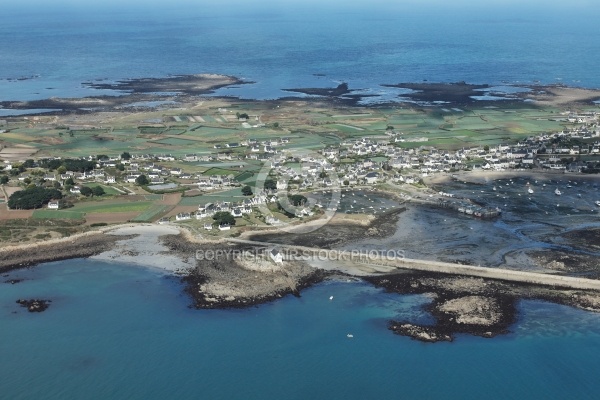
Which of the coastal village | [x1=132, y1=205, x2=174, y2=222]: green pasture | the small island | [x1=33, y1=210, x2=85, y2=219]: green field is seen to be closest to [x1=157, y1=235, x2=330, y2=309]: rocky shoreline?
the small island

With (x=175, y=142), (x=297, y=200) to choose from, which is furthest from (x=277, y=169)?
(x=175, y=142)

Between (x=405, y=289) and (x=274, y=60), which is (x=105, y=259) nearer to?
(x=405, y=289)

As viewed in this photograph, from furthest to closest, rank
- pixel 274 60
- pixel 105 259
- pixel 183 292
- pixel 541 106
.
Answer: pixel 274 60 → pixel 541 106 → pixel 105 259 → pixel 183 292

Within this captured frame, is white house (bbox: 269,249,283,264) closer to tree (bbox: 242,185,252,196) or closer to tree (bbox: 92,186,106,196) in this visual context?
tree (bbox: 242,185,252,196)

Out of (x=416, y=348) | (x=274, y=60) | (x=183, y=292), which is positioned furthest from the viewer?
(x=274, y=60)

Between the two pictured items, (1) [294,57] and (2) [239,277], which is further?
(1) [294,57]

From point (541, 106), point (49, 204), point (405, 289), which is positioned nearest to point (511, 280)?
point (405, 289)

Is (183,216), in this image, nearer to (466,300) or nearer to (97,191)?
(97,191)

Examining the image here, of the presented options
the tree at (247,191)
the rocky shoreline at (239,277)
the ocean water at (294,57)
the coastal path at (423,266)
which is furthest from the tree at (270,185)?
the ocean water at (294,57)
